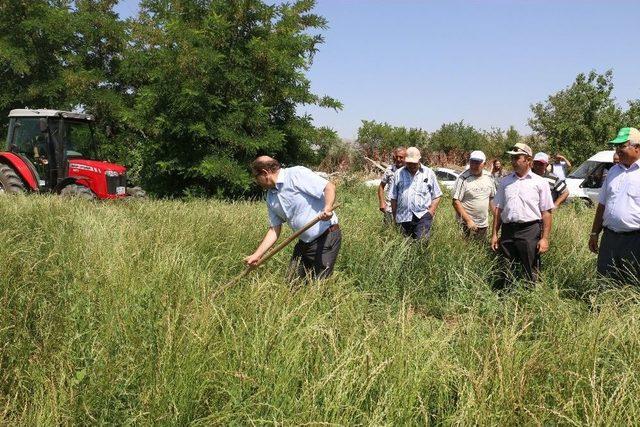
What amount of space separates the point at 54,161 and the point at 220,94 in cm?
429

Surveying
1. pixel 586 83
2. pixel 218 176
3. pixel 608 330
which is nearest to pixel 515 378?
pixel 608 330

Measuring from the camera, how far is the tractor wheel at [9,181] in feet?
32.3

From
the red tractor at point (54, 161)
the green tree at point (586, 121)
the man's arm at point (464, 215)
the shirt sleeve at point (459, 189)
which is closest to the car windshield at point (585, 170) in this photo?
the green tree at point (586, 121)

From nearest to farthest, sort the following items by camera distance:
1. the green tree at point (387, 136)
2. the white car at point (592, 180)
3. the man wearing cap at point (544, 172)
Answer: the man wearing cap at point (544, 172) < the white car at point (592, 180) < the green tree at point (387, 136)

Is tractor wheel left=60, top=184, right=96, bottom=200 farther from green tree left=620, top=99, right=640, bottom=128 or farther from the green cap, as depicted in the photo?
green tree left=620, top=99, right=640, bottom=128

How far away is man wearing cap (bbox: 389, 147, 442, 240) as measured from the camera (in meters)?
5.61

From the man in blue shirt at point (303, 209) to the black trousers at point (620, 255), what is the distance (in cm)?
210

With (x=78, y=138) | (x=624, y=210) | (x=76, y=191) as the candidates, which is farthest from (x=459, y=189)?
(x=78, y=138)

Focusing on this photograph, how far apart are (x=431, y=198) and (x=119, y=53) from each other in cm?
1659

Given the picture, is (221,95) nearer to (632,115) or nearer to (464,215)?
(464,215)

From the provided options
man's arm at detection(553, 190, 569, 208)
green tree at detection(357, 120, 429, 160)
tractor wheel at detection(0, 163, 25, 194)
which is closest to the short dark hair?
man's arm at detection(553, 190, 569, 208)

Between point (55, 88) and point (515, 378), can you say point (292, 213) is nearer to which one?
point (515, 378)

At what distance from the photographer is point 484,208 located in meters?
5.91

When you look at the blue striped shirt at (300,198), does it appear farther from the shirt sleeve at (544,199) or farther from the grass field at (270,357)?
the shirt sleeve at (544,199)
